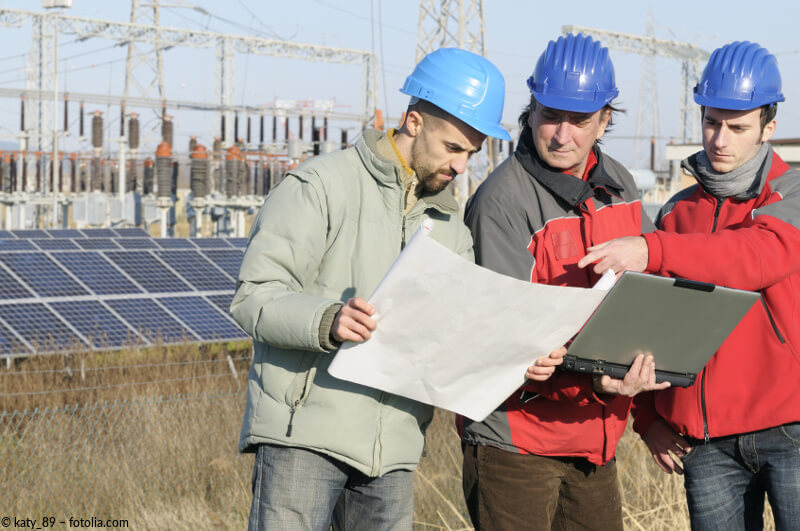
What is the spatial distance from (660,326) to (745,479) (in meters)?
0.62

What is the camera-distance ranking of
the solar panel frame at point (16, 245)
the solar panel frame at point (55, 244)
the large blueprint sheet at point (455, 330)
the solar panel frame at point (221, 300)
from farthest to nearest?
the solar panel frame at point (55, 244), the solar panel frame at point (16, 245), the solar panel frame at point (221, 300), the large blueprint sheet at point (455, 330)

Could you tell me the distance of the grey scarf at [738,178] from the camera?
2814mm

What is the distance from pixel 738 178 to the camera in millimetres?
2811

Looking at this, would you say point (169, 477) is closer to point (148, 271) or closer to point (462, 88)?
point (462, 88)

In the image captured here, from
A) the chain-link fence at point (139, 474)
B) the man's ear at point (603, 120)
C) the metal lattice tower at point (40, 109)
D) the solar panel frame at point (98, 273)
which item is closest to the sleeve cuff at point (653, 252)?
the man's ear at point (603, 120)

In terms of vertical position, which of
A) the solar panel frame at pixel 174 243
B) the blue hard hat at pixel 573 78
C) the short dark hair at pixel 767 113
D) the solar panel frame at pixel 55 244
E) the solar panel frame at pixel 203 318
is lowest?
the solar panel frame at pixel 203 318

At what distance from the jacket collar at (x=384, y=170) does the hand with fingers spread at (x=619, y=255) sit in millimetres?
413

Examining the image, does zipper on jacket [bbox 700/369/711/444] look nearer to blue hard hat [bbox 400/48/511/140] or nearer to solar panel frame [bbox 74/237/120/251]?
blue hard hat [bbox 400/48/511/140]

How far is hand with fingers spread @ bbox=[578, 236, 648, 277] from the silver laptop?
0.37ft

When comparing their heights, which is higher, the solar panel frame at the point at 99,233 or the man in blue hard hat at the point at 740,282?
the man in blue hard hat at the point at 740,282

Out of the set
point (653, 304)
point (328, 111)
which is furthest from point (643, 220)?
point (328, 111)

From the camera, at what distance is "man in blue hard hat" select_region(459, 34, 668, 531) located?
2777mm

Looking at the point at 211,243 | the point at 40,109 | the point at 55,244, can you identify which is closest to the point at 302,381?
the point at 55,244

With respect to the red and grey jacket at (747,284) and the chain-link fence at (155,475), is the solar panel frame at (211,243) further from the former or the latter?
the red and grey jacket at (747,284)
